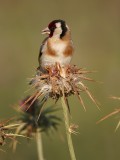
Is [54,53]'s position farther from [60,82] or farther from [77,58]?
[77,58]

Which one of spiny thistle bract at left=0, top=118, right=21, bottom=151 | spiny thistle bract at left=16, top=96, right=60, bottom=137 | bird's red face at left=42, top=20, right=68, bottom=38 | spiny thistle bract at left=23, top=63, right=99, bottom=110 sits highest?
bird's red face at left=42, top=20, right=68, bottom=38

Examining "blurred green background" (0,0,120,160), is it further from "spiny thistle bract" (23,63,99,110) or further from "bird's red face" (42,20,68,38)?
"spiny thistle bract" (23,63,99,110)

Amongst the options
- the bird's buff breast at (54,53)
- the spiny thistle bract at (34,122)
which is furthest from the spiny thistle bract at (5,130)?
the bird's buff breast at (54,53)

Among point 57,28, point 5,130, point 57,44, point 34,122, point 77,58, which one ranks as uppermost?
point 57,28

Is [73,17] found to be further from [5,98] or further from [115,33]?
[5,98]

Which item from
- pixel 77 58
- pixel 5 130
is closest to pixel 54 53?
pixel 5 130

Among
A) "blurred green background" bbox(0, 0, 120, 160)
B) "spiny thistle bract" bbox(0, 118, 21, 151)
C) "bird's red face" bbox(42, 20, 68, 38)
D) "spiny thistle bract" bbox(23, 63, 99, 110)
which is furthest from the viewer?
"blurred green background" bbox(0, 0, 120, 160)

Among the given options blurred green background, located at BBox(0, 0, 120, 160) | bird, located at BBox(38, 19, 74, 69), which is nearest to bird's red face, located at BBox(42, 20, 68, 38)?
bird, located at BBox(38, 19, 74, 69)
